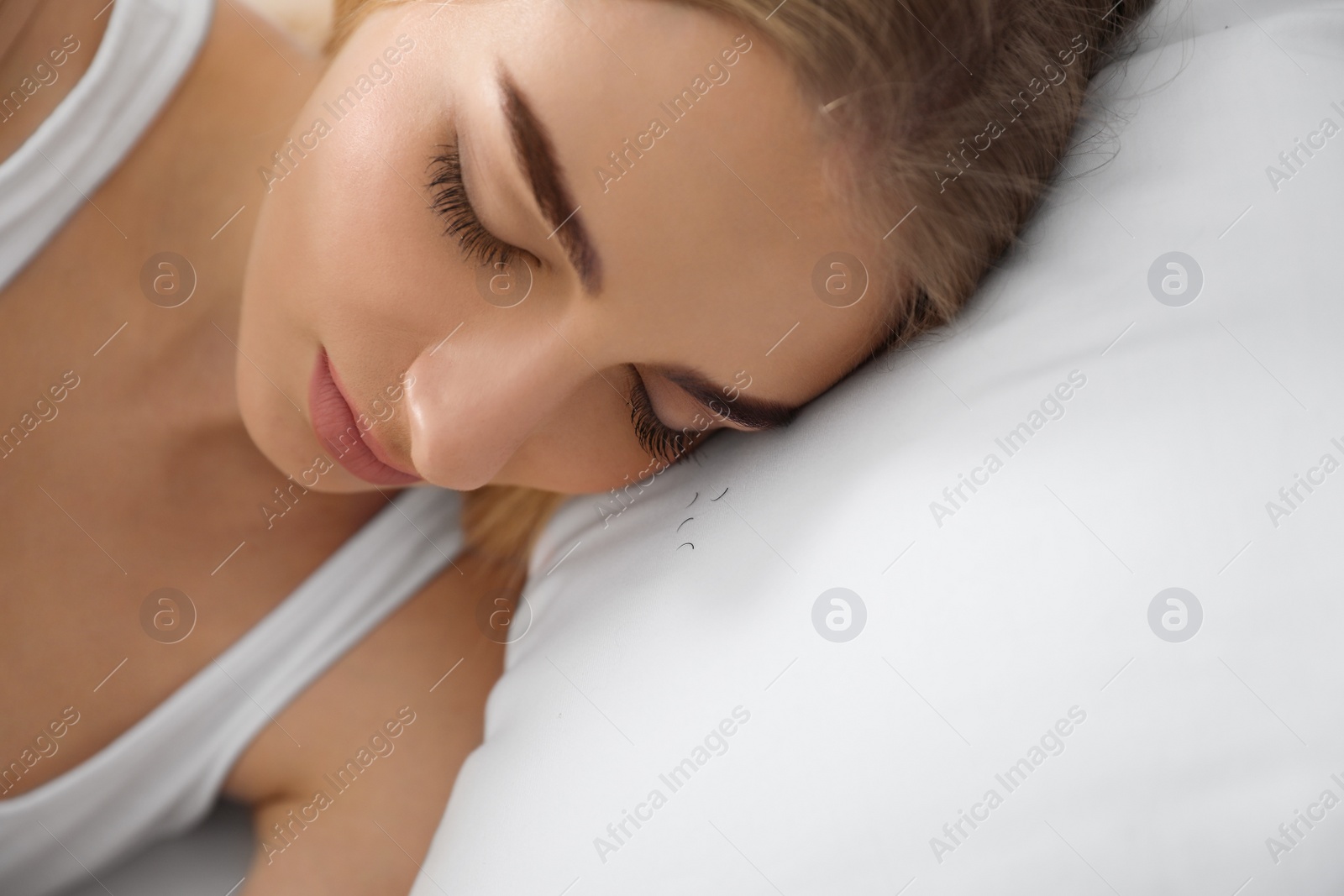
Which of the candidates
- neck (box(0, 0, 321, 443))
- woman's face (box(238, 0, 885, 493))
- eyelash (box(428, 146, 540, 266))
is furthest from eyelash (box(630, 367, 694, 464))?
neck (box(0, 0, 321, 443))

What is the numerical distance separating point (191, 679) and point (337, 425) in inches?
15.5

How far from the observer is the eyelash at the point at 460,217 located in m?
0.68

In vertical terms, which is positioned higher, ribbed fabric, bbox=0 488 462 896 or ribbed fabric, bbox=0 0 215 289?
ribbed fabric, bbox=0 0 215 289

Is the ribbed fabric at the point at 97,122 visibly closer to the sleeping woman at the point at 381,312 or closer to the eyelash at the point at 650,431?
the sleeping woman at the point at 381,312

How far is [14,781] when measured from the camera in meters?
0.88

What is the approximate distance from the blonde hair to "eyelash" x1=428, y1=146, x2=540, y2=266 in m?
0.22

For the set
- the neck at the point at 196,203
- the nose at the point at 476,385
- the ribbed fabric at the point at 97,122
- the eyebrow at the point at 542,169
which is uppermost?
the ribbed fabric at the point at 97,122

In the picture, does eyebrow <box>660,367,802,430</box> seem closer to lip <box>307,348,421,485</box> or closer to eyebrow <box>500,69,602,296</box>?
eyebrow <box>500,69,602,296</box>

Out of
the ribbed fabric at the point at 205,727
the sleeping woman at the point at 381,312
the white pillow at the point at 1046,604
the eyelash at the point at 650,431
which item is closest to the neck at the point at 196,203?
the sleeping woman at the point at 381,312

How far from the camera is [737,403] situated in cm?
77

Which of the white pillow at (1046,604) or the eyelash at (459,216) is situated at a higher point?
the eyelash at (459,216)

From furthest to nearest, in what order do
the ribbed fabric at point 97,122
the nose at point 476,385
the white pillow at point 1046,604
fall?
1. the ribbed fabric at point 97,122
2. the nose at point 476,385
3. the white pillow at point 1046,604

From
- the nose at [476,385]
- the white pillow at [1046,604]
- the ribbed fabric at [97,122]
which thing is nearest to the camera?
the white pillow at [1046,604]

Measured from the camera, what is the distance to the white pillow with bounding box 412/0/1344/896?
59cm
